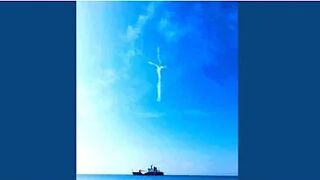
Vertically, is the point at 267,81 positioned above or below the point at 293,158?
above

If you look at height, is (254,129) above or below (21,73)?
below

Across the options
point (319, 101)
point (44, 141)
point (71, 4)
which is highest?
point (71, 4)

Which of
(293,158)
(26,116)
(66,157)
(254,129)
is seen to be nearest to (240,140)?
(254,129)

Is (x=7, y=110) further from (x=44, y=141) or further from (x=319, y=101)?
(x=319, y=101)

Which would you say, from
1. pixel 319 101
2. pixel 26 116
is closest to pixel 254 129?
pixel 319 101

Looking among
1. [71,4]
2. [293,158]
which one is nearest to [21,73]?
[71,4]

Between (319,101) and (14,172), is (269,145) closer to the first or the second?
(319,101)

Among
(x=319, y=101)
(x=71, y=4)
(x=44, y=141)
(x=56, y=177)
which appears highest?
(x=71, y=4)
